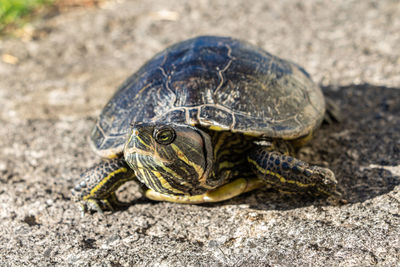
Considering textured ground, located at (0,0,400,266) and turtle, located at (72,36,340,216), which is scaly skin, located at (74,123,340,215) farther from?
textured ground, located at (0,0,400,266)

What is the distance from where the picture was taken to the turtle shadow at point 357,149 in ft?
10.1

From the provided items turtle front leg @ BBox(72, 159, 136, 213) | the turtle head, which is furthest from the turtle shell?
the turtle head

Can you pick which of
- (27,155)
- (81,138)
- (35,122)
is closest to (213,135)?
(81,138)

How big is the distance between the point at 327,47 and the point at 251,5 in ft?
6.33

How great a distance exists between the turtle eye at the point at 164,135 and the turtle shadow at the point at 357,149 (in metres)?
0.93

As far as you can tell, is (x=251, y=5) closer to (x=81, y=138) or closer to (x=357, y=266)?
(x=81, y=138)

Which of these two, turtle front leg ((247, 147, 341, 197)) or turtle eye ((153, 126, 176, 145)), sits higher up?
turtle eye ((153, 126, 176, 145))

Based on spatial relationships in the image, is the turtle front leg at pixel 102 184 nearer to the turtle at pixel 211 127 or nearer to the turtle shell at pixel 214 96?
the turtle at pixel 211 127

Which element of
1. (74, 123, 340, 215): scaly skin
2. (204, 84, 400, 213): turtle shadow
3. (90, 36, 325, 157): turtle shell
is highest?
(90, 36, 325, 157): turtle shell

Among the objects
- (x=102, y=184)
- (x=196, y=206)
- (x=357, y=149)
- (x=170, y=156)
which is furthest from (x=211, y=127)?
(x=357, y=149)

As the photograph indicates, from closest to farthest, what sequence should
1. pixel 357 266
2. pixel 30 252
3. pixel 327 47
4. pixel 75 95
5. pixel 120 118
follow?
pixel 357 266, pixel 30 252, pixel 120 118, pixel 75 95, pixel 327 47

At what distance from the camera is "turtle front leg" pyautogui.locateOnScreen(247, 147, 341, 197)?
2893mm

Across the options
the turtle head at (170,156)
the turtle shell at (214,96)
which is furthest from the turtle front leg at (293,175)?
the turtle head at (170,156)

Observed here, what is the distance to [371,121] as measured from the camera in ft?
13.3
